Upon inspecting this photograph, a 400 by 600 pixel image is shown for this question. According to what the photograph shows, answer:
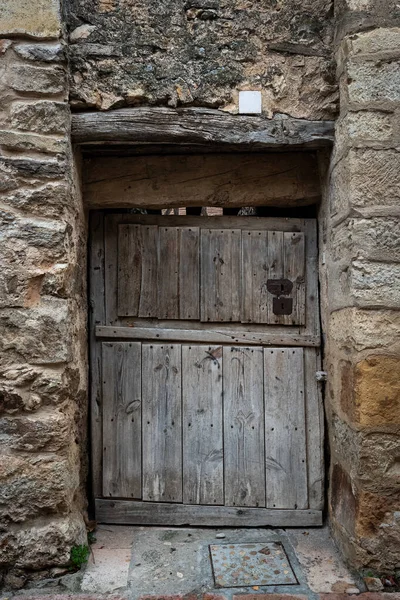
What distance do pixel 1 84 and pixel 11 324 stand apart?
1.12m

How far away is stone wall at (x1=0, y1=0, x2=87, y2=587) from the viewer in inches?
91.0

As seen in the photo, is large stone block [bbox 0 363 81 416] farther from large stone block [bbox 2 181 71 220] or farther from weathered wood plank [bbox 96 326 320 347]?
large stone block [bbox 2 181 71 220]

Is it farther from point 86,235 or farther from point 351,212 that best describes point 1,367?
point 351,212

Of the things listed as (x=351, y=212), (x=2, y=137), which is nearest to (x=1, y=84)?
(x=2, y=137)

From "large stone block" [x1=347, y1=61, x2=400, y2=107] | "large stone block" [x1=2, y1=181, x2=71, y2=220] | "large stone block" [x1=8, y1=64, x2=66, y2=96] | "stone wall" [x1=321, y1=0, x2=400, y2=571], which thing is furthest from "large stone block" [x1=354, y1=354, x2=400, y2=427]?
"large stone block" [x1=8, y1=64, x2=66, y2=96]

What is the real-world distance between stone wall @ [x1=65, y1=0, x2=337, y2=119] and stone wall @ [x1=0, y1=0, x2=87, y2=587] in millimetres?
204

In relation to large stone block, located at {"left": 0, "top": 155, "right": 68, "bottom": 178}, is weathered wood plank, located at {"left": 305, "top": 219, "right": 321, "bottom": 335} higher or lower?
lower

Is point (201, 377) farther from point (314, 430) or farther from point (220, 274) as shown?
point (314, 430)

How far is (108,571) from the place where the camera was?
240 cm

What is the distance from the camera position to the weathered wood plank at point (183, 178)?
284 centimetres

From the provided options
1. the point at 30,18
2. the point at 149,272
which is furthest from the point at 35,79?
the point at 149,272

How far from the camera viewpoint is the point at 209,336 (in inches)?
115

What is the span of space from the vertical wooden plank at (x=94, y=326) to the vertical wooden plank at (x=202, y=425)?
49cm

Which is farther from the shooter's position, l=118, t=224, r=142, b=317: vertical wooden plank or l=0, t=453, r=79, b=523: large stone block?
l=118, t=224, r=142, b=317: vertical wooden plank
